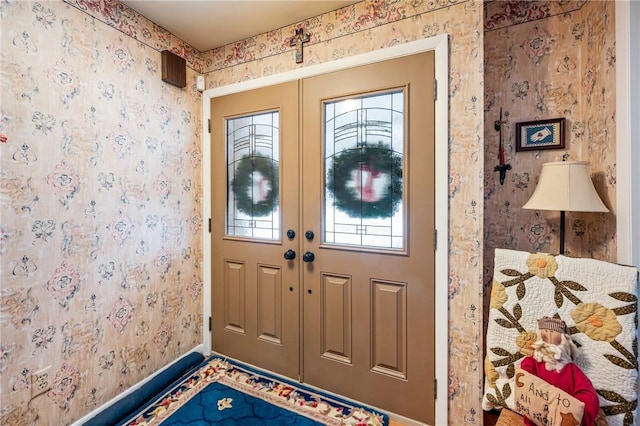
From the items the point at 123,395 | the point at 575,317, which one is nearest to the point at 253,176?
the point at 123,395

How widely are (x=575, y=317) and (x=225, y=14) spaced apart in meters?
2.48

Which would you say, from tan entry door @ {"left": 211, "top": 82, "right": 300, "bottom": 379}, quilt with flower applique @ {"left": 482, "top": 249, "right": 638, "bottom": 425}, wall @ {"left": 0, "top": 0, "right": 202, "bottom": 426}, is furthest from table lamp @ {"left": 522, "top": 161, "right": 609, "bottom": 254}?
wall @ {"left": 0, "top": 0, "right": 202, "bottom": 426}

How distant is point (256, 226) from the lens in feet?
6.81

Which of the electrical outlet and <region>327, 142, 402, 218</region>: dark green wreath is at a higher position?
<region>327, 142, 402, 218</region>: dark green wreath

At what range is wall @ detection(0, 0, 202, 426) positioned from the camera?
1.32 meters

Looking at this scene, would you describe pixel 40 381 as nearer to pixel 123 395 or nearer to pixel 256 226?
pixel 123 395

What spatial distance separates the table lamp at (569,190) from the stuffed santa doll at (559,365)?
0.52 metres

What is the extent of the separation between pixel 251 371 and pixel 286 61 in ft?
7.34

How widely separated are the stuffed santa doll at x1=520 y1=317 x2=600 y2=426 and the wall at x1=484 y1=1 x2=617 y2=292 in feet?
1.87

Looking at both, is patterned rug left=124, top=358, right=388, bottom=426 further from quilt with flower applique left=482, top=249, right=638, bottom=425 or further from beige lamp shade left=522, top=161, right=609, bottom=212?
beige lamp shade left=522, top=161, right=609, bottom=212

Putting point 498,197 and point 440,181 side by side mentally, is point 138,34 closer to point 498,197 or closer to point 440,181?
point 440,181

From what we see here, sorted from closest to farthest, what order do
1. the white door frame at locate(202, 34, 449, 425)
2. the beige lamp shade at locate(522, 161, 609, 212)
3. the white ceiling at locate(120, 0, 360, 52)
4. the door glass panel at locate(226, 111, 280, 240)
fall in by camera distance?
the beige lamp shade at locate(522, 161, 609, 212) < the white door frame at locate(202, 34, 449, 425) < the white ceiling at locate(120, 0, 360, 52) < the door glass panel at locate(226, 111, 280, 240)

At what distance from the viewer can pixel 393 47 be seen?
1606 mm

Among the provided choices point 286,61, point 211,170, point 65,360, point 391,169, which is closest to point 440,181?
point 391,169
